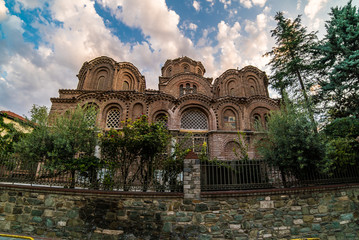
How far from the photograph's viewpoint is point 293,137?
6.22 meters

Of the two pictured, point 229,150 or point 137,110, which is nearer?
point 229,150

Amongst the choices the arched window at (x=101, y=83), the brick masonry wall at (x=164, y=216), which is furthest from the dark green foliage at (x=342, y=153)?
the arched window at (x=101, y=83)

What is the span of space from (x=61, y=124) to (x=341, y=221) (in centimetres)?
1087

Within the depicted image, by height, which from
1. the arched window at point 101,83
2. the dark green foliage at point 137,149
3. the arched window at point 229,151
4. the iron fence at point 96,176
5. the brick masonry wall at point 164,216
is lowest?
the brick masonry wall at point 164,216

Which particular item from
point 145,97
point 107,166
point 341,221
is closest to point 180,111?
point 145,97

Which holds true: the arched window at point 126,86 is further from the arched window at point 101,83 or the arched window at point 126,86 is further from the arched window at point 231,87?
the arched window at point 231,87

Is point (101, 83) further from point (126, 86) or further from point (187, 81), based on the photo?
point (187, 81)

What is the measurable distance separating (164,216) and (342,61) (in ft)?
38.6

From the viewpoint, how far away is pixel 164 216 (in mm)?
5383

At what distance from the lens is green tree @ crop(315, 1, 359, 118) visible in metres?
9.32

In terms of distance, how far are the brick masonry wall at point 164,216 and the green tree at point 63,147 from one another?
0.84 metres

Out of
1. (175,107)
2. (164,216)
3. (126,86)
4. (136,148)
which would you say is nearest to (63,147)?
(136,148)

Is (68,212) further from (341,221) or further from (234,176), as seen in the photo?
(341,221)

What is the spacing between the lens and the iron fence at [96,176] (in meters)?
5.93
